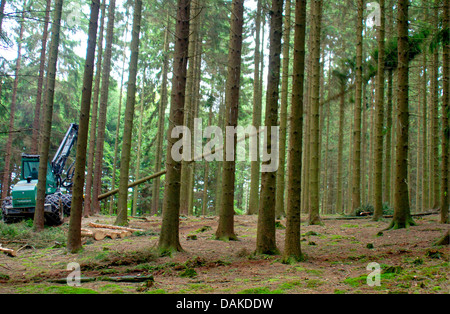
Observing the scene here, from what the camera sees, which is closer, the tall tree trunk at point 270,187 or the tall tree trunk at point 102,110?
the tall tree trunk at point 270,187

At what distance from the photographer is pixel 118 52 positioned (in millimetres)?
22984

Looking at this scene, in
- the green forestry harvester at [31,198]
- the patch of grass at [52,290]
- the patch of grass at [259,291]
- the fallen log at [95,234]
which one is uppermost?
the green forestry harvester at [31,198]

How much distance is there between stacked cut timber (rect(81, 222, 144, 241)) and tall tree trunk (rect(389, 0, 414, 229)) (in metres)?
8.14

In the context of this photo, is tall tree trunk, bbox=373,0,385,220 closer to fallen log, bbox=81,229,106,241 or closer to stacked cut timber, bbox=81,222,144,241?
stacked cut timber, bbox=81,222,144,241

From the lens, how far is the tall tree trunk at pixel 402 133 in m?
9.41

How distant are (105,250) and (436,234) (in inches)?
321

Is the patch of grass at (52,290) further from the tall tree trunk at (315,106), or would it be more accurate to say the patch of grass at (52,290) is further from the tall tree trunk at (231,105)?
the tall tree trunk at (315,106)

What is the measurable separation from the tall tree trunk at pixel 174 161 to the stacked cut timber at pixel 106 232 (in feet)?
12.2

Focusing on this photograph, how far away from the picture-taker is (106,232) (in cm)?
1075

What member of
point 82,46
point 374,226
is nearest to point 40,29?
point 82,46

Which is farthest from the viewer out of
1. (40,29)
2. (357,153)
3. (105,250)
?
(40,29)

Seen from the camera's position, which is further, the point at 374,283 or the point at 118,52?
the point at 118,52

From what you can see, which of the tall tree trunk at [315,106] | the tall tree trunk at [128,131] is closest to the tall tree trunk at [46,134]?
the tall tree trunk at [128,131]
